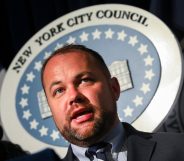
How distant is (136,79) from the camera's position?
912 mm

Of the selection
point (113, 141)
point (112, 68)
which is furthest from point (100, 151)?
point (112, 68)

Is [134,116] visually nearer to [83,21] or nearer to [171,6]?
[83,21]

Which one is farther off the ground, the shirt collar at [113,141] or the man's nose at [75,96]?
the man's nose at [75,96]

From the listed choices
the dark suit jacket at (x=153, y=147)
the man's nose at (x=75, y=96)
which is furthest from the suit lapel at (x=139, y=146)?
the man's nose at (x=75, y=96)

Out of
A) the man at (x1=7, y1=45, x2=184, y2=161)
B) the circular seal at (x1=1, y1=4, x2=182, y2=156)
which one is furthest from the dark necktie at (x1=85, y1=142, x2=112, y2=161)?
the circular seal at (x1=1, y1=4, x2=182, y2=156)

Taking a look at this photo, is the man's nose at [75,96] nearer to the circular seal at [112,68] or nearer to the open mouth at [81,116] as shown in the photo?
the open mouth at [81,116]

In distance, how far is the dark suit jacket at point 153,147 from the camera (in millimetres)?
639

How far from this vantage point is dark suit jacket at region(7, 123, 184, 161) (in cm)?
64

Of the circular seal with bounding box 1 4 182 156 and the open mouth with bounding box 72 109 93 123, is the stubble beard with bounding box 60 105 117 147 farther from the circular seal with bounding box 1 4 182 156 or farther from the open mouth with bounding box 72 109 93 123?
the circular seal with bounding box 1 4 182 156

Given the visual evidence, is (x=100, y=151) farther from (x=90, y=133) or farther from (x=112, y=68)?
(x=112, y=68)

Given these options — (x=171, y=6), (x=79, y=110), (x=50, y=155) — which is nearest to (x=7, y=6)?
(x=171, y=6)

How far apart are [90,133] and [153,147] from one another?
10 cm

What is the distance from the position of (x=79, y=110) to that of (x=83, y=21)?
46 cm

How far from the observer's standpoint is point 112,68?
943 millimetres
